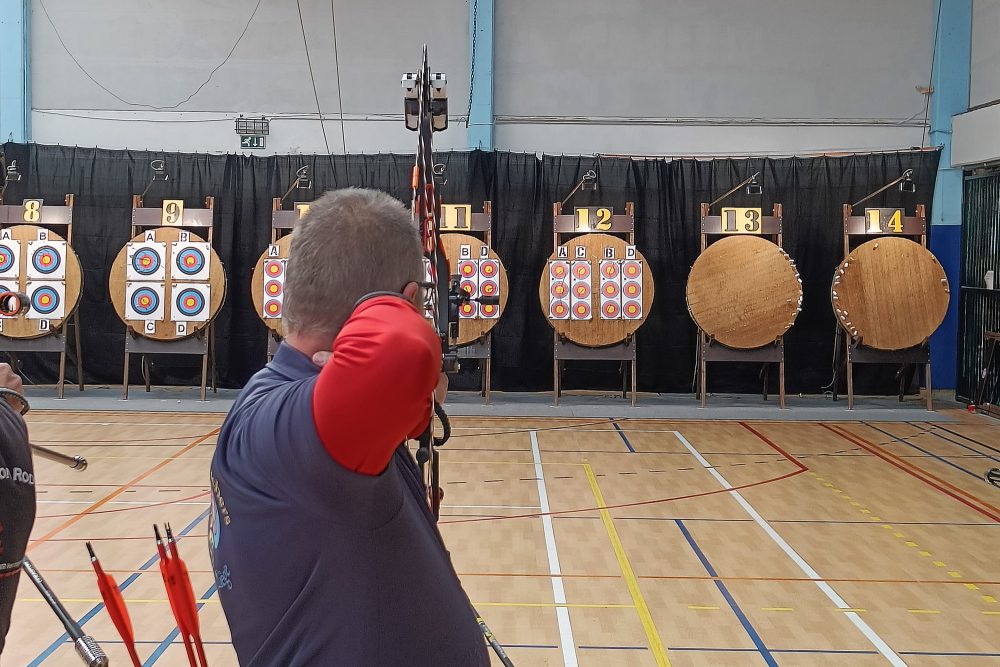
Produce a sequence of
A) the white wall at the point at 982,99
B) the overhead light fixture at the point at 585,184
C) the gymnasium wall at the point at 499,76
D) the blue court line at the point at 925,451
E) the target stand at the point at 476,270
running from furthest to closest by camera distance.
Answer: the gymnasium wall at the point at 499,76 < the overhead light fixture at the point at 585,184 < the target stand at the point at 476,270 < the white wall at the point at 982,99 < the blue court line at the point at 925,451

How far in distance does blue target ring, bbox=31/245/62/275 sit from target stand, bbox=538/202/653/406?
12.5ft

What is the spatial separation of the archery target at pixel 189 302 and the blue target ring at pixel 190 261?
12 cm

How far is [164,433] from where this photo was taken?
5660 mm

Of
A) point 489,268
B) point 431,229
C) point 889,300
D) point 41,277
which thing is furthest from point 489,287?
point 431,229

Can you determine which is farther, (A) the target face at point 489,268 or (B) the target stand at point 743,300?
(A) the target face at point 489,268

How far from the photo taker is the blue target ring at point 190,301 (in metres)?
6.94

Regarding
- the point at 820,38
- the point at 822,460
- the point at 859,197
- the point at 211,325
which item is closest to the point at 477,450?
the point at 822,460

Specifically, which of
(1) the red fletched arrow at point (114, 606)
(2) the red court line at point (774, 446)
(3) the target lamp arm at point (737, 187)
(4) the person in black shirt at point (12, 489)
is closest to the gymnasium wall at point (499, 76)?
(3) the target lamp arm at point (737, 187)

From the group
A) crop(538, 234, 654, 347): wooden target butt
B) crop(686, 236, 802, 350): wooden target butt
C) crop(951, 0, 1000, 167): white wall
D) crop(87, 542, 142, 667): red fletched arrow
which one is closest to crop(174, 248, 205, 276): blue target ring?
crop(538, 234, 654, 347): wooden target butt

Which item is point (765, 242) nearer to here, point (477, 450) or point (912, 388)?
point (912, 388)

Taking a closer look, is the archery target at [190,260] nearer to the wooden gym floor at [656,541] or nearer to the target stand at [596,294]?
the wooden gym floor at [656,541]

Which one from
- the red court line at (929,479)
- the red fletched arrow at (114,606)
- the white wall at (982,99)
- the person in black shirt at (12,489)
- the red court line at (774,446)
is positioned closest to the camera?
the person in black shirt at (12,489)

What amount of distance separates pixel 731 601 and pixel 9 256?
6365 millimetres

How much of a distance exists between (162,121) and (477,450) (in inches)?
176
